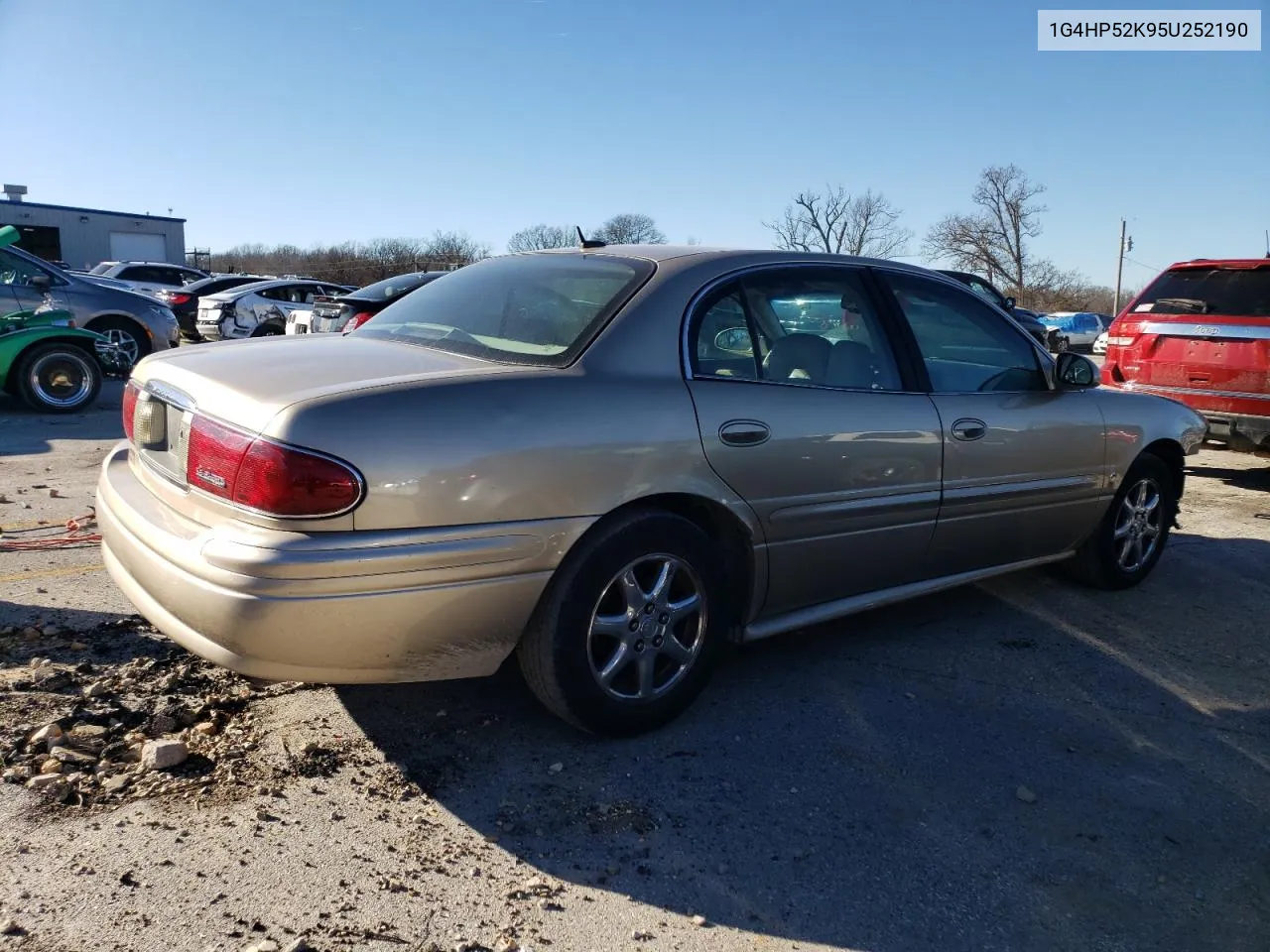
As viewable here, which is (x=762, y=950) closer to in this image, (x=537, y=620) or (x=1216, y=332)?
(x=537, y=620)

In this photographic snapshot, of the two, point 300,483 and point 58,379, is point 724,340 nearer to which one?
point 300,483

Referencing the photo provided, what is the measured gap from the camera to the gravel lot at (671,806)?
7.74ft

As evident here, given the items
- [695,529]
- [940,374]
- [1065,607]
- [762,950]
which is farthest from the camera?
[1065,607]

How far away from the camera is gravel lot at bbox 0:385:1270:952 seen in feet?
7.74

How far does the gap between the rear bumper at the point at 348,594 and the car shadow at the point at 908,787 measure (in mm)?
474

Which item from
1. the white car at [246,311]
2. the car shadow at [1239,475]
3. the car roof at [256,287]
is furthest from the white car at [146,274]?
the car shadow at [1239,475]

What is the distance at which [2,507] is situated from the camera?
5.96 m

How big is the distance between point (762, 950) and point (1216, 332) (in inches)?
288

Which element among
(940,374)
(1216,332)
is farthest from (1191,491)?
(940,374)

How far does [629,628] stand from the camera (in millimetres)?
3145

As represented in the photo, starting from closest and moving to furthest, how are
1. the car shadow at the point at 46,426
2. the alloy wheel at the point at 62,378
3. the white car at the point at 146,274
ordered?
the car shadow at the point at 46,426 < the alloy wheel at the point at 62,378 < the white car at the point at 146,274

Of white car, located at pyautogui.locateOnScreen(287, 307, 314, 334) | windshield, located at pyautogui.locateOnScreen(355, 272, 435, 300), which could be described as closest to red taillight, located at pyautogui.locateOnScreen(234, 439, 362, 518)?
windshield, located at pyautogui.locateOnScreen(355, 272, 435, 300)

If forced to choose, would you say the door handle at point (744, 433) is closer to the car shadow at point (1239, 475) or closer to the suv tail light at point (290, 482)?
the suv tail light at point (290, 482)

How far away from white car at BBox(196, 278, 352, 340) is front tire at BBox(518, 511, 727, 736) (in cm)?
1577
